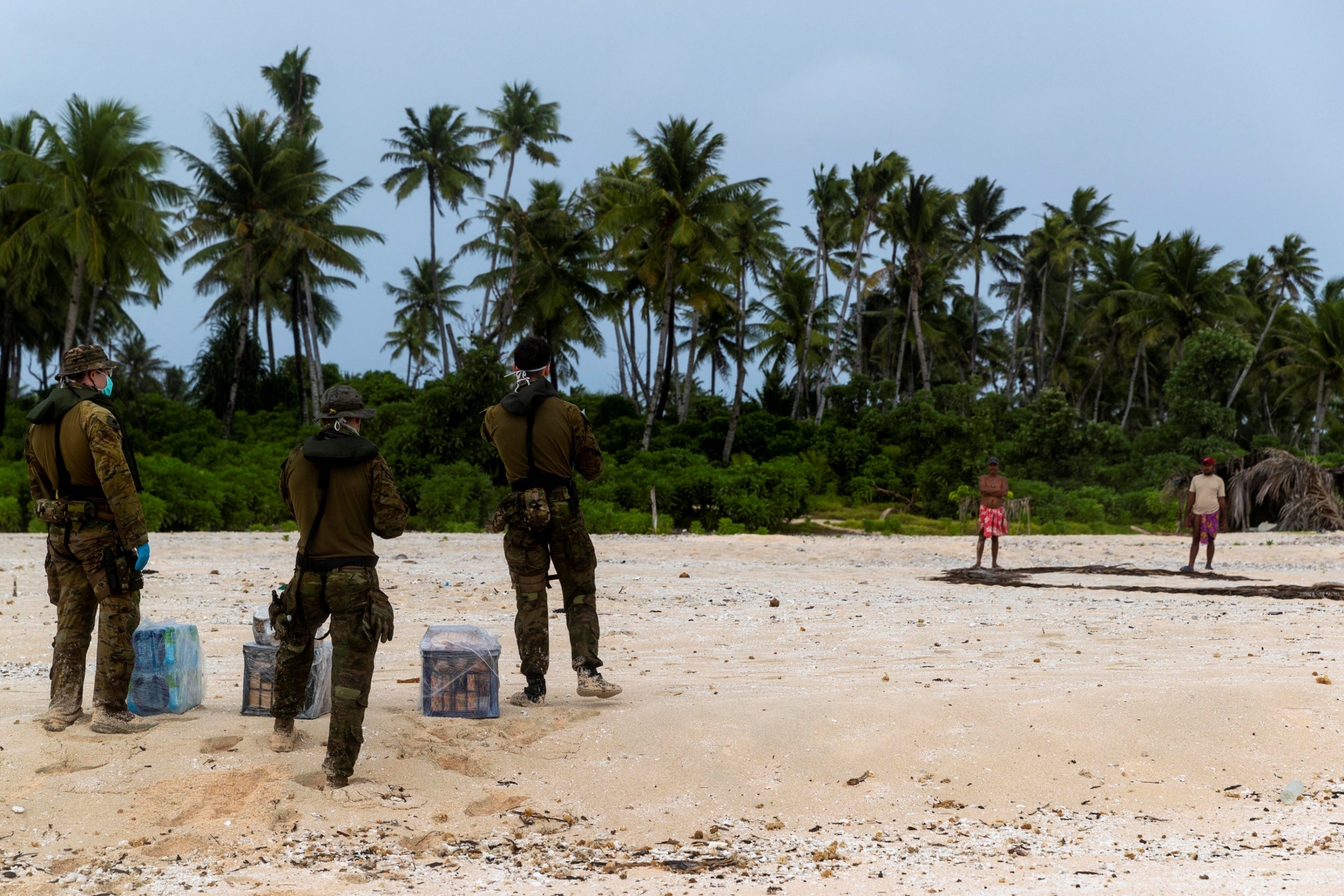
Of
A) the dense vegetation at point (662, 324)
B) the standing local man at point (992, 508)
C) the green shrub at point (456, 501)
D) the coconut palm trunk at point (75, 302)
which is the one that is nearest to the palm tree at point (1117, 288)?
the dense vegetation at point (662, 324)

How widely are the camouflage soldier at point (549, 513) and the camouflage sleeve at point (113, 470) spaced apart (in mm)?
1663

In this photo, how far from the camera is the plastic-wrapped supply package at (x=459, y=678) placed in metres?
5.54

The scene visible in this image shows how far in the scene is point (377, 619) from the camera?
15.5 ft

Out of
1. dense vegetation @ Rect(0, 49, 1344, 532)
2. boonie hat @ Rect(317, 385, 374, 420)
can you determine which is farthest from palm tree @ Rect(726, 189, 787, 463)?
boonie hat @ Rect(317, 385, 374, 420)

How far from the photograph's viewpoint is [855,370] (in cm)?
5606

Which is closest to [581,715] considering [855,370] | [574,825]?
[574,825]

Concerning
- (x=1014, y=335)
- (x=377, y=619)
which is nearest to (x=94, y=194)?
(x=377, y=619)

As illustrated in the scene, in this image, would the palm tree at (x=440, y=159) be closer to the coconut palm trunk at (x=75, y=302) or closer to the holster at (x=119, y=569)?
the coconut palm trunk at (x=75, y=302)

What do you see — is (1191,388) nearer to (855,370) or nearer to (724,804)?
(855,370)

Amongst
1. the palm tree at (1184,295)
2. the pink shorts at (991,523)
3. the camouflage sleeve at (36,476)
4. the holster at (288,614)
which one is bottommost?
the holster at (288,614)

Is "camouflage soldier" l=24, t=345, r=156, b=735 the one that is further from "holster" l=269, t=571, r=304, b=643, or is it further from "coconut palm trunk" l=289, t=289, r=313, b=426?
"coconut palm trunk" l=289, t=289, r=313, b=426

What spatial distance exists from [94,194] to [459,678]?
94.3ft

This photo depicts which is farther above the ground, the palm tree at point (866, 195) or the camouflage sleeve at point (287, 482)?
the palm tree at point (866, 195)

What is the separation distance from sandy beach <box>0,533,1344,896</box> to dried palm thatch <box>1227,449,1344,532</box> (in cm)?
1790
